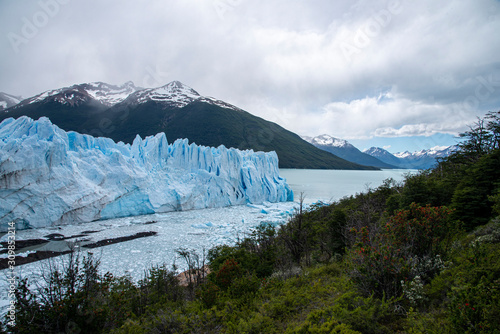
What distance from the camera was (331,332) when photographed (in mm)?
2945

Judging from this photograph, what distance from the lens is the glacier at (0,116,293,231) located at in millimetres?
14164

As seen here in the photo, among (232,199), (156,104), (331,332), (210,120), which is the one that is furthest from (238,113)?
(331,332)

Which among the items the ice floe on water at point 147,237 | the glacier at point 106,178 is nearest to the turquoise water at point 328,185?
the glacier at point 106,178

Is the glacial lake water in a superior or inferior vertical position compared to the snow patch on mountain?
inferior

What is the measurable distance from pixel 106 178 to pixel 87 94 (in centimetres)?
12558

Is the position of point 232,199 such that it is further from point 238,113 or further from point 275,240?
point 238,113

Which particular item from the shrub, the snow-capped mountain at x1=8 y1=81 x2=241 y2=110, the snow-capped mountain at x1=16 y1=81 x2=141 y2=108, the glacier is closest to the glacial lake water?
the glacier

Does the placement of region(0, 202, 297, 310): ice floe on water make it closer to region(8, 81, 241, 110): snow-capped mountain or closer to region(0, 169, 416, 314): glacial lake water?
region(0, 169, 416, 314): glacial lake water

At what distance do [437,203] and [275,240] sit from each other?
6.72 metres

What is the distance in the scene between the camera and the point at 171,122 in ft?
328

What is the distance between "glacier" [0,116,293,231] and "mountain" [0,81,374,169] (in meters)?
62.4

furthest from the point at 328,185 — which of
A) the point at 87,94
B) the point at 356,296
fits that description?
the point at 87,94

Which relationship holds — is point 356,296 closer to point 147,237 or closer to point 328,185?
point 147,237

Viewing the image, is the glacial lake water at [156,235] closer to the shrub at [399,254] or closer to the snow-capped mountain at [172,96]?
the shrub at [399,254]
